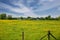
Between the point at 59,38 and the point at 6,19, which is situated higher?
the point at 6,19

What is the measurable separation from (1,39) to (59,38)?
150 inches

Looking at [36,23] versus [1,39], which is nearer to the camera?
[1,39]

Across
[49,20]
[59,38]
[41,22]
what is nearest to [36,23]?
[41,22]

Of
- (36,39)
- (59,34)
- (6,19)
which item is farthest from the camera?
(6,19)

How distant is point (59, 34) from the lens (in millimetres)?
12898

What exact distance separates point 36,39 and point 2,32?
127 inches

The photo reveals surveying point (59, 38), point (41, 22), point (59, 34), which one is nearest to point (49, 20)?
point (41, 22)

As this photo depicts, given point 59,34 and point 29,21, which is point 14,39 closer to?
point 59,34

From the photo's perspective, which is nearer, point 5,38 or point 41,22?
point 5,38

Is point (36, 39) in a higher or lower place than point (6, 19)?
lower

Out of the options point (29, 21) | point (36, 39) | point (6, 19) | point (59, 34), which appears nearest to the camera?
point (36, 39)

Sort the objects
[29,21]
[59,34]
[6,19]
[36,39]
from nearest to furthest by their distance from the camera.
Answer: [36,39]
[59,34]
[6,19]
[29,21]

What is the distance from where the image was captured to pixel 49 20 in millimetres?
21422

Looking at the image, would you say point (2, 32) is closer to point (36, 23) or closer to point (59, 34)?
point (59, 34)
